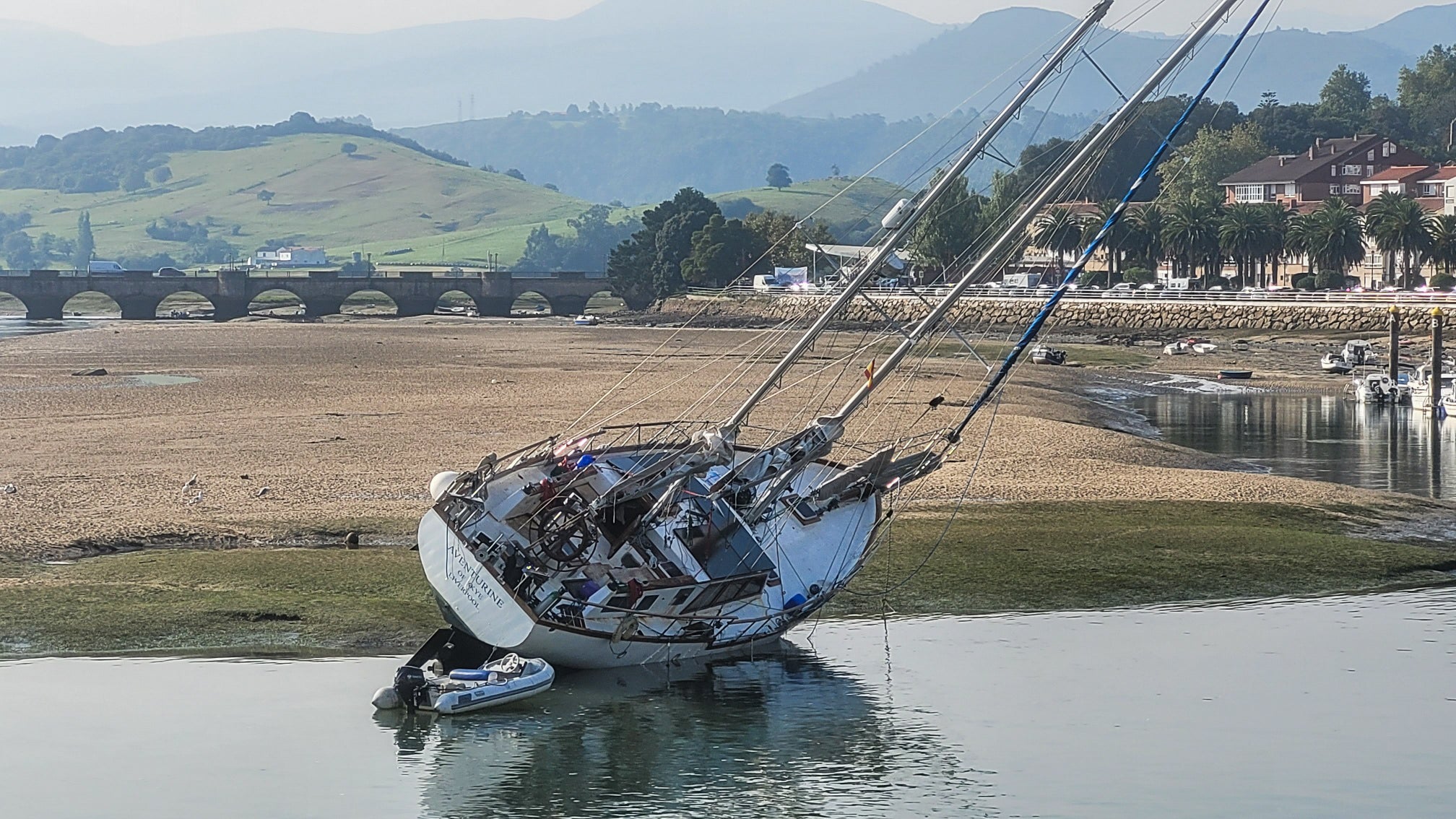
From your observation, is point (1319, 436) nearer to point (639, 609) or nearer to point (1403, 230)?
point (639, 609)

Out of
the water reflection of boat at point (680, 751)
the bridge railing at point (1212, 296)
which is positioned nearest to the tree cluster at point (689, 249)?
the bridge railing at point (1212, 296)

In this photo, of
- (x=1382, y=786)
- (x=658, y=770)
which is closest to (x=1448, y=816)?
(x=1382, y=786)

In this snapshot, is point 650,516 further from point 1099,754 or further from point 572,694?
point 1099,754

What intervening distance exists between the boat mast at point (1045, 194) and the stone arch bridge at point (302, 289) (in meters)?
161

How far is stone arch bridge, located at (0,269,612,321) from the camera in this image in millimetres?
187750

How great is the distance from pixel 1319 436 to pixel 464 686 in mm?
46318

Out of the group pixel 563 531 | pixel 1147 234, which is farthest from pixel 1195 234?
pixel 563 531

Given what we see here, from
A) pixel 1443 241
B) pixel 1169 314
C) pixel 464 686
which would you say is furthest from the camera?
pixel 1443 241

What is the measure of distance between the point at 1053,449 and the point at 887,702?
94.2 feet

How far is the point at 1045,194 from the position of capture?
33.5 meters

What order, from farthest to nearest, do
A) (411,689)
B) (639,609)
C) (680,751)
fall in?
1. (639,609)
2. (411,689)
3. (680,751)

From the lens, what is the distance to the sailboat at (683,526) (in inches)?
1117

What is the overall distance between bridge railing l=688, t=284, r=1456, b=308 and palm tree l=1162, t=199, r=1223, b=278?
9192 millimetres

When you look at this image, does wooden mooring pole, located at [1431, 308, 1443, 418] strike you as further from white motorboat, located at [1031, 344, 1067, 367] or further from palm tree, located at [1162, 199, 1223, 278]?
palm tree, located at [1162, 199, 1223, 278]
